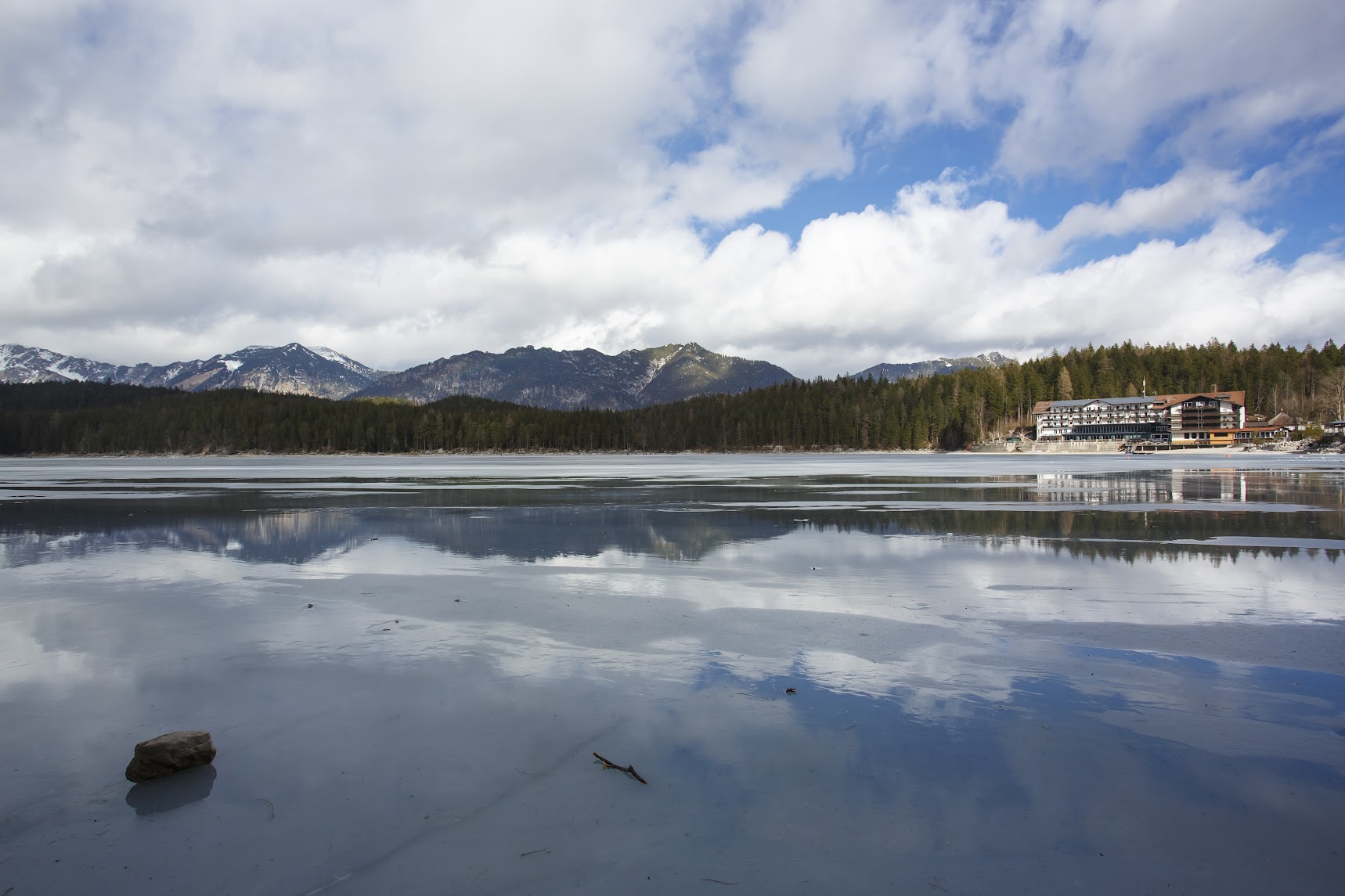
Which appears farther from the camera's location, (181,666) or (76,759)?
(181,666)

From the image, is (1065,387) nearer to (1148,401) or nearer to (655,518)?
(1148,401)

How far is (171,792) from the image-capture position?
17.0 feet

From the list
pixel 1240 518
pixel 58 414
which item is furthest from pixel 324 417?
pixel 1240 518

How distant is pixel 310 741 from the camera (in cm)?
602

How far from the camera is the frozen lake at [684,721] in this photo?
4332mm

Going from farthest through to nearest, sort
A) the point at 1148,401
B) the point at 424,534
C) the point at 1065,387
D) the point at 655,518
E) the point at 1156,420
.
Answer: the point at 1065,387 < the point at 1148,401 < the point at 1156,420 < the point at 655,518 < the point at 424,534

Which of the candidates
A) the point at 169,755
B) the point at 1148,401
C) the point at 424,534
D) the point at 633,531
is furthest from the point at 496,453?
the point at 169,755

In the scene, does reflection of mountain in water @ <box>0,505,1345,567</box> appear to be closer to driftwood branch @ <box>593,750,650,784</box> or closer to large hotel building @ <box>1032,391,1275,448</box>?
driftwood branch @ <box>593,750,650,784</box>

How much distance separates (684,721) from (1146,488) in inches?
1366

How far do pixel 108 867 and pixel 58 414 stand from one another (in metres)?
218

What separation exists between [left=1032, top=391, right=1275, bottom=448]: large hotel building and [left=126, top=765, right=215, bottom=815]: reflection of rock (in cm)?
15131

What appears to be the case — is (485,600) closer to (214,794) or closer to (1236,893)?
(214,794)

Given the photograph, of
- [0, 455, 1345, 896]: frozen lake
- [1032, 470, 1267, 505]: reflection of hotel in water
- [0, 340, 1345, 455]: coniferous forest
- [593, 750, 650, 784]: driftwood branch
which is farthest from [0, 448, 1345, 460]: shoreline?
[593, 750, 650, 784]: driftwood branch

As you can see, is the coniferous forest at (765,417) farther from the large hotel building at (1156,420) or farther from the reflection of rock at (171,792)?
the reflection of rock at (171,792)
